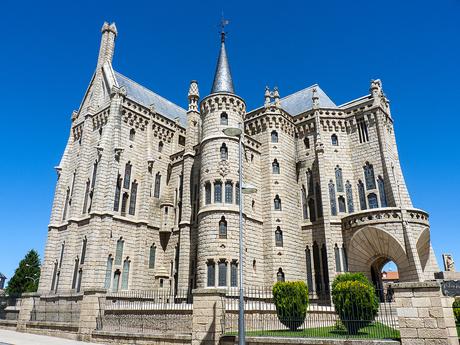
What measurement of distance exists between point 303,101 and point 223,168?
1502 centimetres

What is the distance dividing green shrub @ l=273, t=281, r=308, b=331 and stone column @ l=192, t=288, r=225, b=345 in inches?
165

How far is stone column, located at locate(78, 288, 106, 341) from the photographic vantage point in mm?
17688

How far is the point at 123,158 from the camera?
30.9 meters

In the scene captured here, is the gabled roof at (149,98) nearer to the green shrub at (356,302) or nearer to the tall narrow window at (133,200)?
the tall narrow window at (133,200)

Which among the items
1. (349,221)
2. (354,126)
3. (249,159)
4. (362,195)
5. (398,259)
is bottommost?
(398,259)

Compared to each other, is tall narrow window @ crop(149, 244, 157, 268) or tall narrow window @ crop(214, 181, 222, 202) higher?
tall narrow window @ crop(214, 181, 222, 202)

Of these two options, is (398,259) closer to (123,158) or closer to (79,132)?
(123,158)

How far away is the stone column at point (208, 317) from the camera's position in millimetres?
12977

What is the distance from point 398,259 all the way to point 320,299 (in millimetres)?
6877

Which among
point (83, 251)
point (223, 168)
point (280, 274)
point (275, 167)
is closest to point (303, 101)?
point (275, 167)

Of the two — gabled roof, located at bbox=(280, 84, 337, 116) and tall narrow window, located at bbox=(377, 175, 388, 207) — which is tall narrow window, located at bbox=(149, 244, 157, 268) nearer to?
gabled roof, located at bbox=(280, 84, 337, 116)

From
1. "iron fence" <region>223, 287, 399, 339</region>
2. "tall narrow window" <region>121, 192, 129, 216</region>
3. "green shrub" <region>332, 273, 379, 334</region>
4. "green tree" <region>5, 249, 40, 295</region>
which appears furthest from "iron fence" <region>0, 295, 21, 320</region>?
"green tree" <region>5, 249, 40, 295</region>

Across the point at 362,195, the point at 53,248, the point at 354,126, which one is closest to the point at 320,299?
the point at 362,195

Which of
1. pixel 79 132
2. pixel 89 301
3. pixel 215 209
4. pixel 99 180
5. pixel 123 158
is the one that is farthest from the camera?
pixel 79 132
